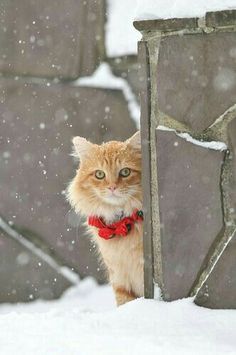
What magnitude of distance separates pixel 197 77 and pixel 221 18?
24 cm

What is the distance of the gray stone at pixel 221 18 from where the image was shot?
267 centimetres

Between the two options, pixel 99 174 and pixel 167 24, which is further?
pixel 99 174

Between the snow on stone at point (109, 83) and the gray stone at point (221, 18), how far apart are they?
1.75 m

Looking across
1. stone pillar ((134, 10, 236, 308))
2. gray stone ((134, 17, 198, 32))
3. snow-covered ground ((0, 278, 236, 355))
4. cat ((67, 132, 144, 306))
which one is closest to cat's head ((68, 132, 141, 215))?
cat ((67, 132, 144, 306))

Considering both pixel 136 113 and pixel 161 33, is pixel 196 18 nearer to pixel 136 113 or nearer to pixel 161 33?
pixel 161 33

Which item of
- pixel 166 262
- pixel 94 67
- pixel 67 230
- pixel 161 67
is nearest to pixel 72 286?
pixel 67 230

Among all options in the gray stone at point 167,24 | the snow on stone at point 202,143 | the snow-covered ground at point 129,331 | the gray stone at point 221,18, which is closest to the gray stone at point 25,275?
the snow-covered ground at point 129,331

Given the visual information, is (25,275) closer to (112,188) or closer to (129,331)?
(112,188)

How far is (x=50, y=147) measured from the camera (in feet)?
15.2

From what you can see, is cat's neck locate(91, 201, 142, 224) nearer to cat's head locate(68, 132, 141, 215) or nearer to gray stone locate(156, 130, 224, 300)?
cat's head locate(68, 132, 141, 215)

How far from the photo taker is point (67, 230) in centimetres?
470

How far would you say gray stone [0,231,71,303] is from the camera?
483 cm

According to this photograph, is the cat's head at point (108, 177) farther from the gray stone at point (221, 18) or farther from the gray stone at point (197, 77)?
the gray stone at point (221, 18)

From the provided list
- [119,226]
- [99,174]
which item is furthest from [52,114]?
[119,226]
